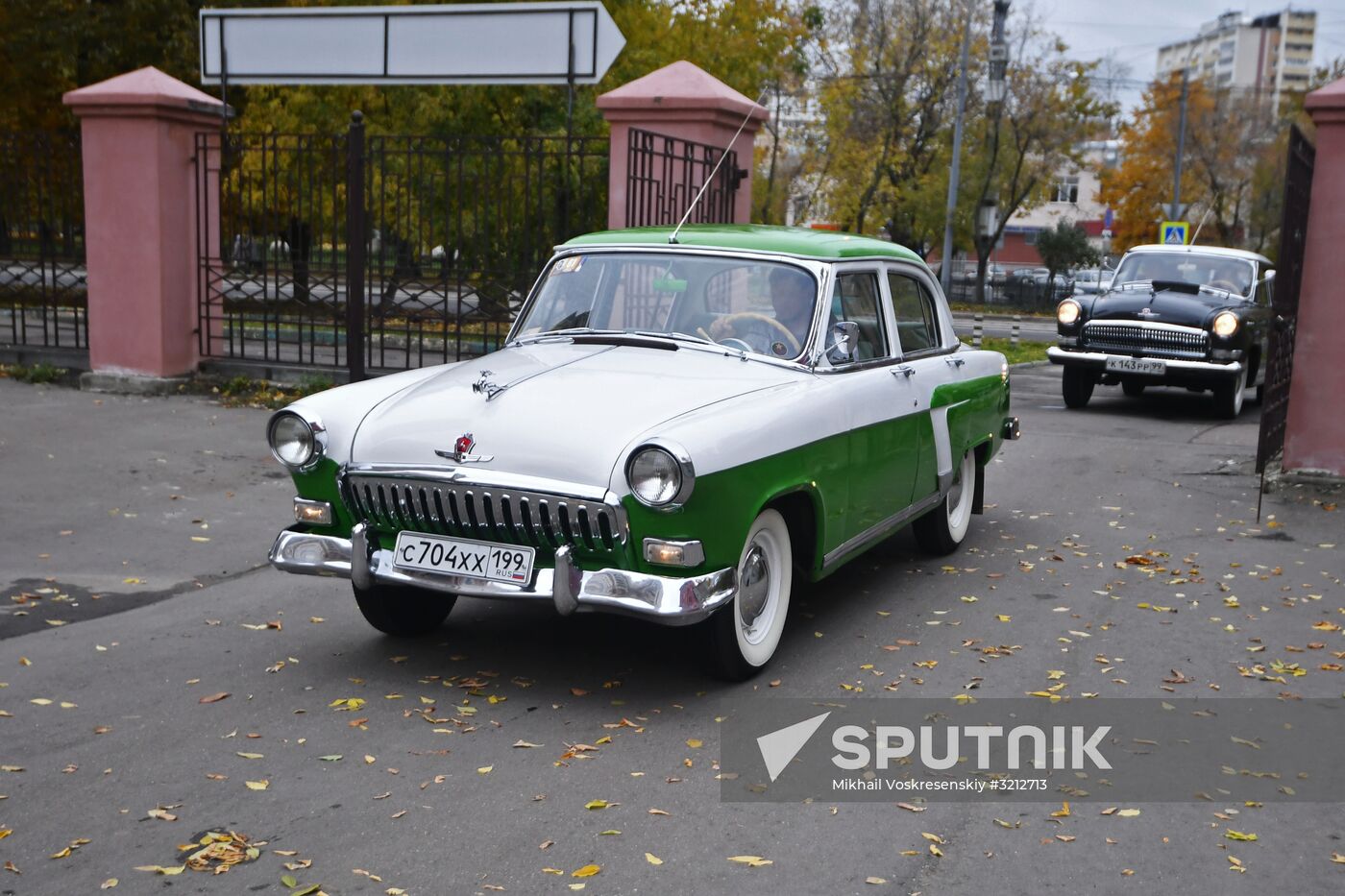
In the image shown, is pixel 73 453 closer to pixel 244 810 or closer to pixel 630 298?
pixel 630 298

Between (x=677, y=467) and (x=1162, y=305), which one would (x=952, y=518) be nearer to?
(x=677, y=467)

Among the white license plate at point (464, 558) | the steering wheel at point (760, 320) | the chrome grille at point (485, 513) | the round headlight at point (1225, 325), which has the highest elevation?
the steering wheel at point (760, 320)

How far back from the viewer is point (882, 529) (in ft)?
20.7

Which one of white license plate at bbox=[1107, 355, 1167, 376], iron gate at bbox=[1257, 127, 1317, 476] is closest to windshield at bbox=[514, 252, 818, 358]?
iron gate at bbox=[1257, 127, 1317, 476]

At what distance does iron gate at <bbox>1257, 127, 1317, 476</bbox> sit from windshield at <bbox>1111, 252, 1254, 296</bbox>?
5.20 meters

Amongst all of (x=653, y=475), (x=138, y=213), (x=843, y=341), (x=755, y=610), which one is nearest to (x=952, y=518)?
(x=843, y=341)

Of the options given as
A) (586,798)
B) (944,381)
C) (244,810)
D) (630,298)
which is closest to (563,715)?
(586,798)

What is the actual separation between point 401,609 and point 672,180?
707 cm

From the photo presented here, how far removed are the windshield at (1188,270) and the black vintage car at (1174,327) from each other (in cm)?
1

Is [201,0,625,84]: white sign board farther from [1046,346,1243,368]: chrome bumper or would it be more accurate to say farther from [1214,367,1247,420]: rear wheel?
[1214,367,1247,420]: rear wheel

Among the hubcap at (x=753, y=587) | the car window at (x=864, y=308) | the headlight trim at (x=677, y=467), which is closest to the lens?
the headlight trim at (x=677, y=467)

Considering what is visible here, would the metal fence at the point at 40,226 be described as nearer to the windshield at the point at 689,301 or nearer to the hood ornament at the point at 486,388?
the windshield at the point at 689,301

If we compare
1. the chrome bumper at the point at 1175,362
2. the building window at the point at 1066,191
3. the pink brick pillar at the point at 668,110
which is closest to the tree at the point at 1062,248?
the building window at the point at 1066,191

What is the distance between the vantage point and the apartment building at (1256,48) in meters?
159
